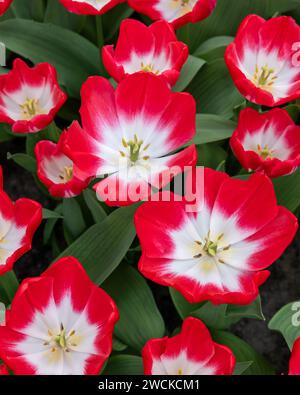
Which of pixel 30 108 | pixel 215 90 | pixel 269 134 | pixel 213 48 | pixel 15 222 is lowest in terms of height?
pixel 15 222

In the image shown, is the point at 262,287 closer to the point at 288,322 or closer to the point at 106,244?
the point at 288,322

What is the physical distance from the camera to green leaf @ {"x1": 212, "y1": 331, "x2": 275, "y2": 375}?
5.22ft

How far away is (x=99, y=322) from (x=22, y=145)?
1.04 m

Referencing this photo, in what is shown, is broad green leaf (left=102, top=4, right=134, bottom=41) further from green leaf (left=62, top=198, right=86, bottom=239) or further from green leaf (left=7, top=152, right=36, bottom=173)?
green leaf (left=62, top=198, right=86, bottom=239)

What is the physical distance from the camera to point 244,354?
159 centimetres

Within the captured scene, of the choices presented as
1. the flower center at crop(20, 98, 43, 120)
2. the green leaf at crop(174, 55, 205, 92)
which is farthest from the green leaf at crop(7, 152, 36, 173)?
the green leaf at crop(174, 55, 205, 92)

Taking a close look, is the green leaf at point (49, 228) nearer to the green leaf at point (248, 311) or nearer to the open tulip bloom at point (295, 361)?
the green leaf at point (248, 311)

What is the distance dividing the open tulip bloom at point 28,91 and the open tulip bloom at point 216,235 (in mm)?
501

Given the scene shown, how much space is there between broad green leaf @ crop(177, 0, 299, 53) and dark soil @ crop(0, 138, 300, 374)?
689 mm

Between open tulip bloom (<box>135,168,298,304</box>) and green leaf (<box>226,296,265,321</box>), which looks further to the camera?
green leaf (<box>226,296,265,321</box>)

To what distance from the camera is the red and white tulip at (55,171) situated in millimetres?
1530

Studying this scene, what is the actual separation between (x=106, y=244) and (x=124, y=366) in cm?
28

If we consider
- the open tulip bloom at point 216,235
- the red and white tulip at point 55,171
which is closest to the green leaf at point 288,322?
the open tulip bloom at point 216,235

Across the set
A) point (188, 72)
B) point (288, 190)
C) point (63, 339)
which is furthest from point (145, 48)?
point (63, 339)
